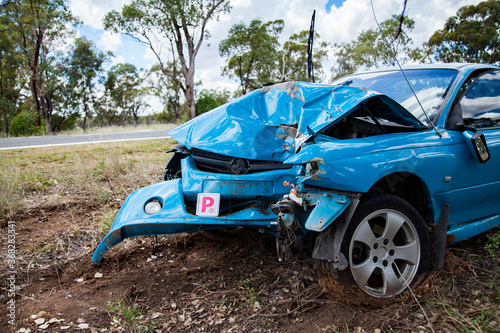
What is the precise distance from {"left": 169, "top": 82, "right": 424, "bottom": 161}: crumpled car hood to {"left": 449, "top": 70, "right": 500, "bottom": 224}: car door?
447 mm

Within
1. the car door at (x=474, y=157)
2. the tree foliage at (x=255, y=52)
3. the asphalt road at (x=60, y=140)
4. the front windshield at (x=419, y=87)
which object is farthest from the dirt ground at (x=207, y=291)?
the tree foliage at (x=255, y=52)

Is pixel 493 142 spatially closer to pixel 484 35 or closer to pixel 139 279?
pixel 139 279

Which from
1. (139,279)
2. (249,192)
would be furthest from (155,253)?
(249,192)

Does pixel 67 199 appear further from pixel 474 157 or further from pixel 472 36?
pixel 472 36

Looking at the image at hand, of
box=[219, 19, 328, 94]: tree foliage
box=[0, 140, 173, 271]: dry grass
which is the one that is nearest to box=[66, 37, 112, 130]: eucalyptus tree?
box=[219, 19, 328, 94]: tree foliage

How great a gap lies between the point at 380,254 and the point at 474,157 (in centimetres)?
117

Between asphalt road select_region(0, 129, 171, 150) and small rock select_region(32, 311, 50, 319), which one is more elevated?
asphalt road select_region(0, 129, 171, 150)

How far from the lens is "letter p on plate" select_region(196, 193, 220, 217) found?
2354 millimetres

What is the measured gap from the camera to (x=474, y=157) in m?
2.56

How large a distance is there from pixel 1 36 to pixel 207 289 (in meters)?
30.7

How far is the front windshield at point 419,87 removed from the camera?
2.73 m

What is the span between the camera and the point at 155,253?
322 centimetres

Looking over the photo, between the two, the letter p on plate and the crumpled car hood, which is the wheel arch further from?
the letter p on plate

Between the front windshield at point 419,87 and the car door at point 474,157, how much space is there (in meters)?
0.15
